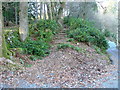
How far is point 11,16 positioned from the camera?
14867 mm

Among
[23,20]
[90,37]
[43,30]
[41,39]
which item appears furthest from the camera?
[43,30]

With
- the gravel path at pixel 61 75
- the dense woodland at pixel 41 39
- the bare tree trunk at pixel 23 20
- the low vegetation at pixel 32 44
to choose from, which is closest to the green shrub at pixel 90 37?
the dense woodland at pixel 41 39

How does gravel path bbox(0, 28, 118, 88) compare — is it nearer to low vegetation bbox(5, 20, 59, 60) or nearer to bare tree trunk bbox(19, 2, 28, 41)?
low vegetation bbox(5, 20, 59, 60)

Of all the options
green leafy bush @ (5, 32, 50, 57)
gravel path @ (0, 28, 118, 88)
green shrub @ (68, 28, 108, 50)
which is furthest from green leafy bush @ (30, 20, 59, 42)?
gravel path @ (0, 28, 118, 88)

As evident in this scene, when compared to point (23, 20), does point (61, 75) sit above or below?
below

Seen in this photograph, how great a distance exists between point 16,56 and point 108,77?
177 inches

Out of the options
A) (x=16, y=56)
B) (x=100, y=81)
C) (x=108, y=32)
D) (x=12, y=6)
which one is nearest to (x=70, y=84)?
(x=100, y=81)

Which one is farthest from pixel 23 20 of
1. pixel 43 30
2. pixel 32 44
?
pixel 43 30

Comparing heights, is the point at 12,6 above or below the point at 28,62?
above

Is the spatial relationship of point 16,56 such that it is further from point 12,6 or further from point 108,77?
point 12,6

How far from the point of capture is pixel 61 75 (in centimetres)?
645

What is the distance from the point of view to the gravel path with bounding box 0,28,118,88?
5.54 m

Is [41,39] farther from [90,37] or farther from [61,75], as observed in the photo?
[61,75]

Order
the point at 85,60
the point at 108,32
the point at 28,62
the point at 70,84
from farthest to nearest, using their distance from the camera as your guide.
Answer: the point at 108,32 < the point at 85,60 < the point at 28,62 < the point at 70,84
